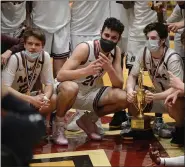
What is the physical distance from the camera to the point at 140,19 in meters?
3.02

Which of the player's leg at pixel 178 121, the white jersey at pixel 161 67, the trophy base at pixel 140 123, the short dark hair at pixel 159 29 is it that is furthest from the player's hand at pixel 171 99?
the short dark hair at pixel 159 29

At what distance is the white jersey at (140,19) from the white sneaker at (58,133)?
0.74m

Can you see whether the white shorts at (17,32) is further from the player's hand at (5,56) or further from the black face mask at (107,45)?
the black face mask at (107,45)

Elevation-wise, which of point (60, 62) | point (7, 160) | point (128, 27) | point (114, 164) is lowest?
point (114, 164)

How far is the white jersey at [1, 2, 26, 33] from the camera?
2.47m

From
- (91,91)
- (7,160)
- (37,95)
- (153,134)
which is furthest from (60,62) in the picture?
(7,160)

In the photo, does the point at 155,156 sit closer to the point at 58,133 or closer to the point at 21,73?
the point at 58,133

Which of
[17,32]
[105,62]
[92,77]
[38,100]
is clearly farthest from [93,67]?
[17,32]

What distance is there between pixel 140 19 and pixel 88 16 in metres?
0.33

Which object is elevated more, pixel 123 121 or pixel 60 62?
pixel 60 62

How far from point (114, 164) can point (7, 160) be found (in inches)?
37.8

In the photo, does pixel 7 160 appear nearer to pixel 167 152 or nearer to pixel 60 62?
pixel 167 152

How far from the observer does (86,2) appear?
293 centimetres

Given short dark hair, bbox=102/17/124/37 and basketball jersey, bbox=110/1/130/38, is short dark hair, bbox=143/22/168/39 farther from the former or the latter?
basketball jersey, bbox=110/1/130/38
